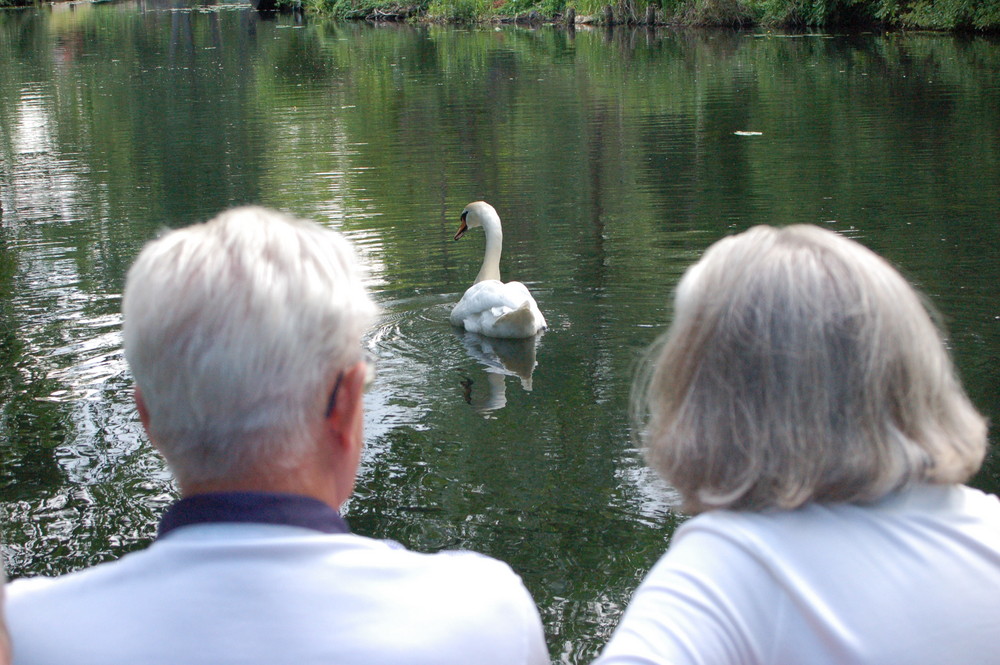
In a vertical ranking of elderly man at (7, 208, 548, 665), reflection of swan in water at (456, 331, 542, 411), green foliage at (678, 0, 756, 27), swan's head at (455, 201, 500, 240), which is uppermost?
green foliage at (678, 0, 756, 27)

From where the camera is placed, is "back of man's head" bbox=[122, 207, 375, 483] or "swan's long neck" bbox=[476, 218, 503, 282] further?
"swan's long neck" bbox=[476, 218, 503, 282]

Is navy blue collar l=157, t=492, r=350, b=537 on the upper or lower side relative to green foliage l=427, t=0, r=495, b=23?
lower

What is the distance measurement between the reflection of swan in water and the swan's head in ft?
4.44

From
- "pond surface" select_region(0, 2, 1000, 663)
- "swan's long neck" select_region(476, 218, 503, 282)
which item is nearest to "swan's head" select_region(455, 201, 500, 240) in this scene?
"swan's long neck" select_region(476, 218, 503, 282)

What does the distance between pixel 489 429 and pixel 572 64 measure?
23.3 metres

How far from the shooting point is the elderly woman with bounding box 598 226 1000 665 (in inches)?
58.5

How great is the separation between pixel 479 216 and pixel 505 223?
1.74m

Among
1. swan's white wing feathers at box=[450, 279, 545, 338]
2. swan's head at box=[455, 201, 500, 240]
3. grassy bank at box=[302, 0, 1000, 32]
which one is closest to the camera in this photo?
swan's white wing feathers at box=[450, 279, 545, 338]

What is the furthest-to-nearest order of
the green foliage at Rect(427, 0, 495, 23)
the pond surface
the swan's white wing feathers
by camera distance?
the green foliage at Rect(427, 0, 495, 23)
the swan's white wing feathers
the pond surface

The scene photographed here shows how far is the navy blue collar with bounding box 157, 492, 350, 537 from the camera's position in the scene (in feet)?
4.78

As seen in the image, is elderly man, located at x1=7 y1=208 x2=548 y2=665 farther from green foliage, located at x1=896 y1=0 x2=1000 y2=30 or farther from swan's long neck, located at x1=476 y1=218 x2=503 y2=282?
green foliage, located at x1=896 y1=0 x2=1000 y2=30

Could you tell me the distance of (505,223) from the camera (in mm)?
10422

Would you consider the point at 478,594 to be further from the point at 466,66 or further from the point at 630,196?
the point at 466,66

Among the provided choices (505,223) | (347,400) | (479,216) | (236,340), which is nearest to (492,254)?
(479,216)
